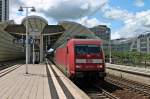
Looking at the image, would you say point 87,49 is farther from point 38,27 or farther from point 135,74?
point 38,27

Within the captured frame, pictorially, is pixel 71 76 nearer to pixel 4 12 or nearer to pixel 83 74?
pixel 83 74

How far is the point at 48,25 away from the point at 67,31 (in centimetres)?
900

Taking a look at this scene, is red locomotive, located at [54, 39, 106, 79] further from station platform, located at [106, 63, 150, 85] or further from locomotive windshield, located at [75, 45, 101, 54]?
station platform, located at [106, 63, 150, 85]

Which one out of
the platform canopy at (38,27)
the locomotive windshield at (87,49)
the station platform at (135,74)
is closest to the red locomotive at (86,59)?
the locomotive windshield at (87,49)

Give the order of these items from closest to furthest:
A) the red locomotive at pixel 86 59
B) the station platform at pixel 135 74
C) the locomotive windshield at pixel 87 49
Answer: the red locomotive at pixel 86 59
the locomotive windshield at pixel 87 49
the station platform at pixel 135 74

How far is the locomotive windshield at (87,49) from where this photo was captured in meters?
23.0

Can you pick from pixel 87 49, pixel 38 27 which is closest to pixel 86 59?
pixel 87 49

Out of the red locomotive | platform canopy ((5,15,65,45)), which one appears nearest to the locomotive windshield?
the red locomotive

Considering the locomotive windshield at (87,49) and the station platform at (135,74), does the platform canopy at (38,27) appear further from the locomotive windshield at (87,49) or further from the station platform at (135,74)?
the locomotive windshield at (87,49)

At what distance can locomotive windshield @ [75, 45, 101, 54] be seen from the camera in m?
23.0

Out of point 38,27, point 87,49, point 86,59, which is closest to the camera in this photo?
point 86,59

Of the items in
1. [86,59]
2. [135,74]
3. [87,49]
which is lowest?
[135,74]

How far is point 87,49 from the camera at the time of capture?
75.9ft

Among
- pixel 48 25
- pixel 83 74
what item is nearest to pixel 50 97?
pixel 83 74
